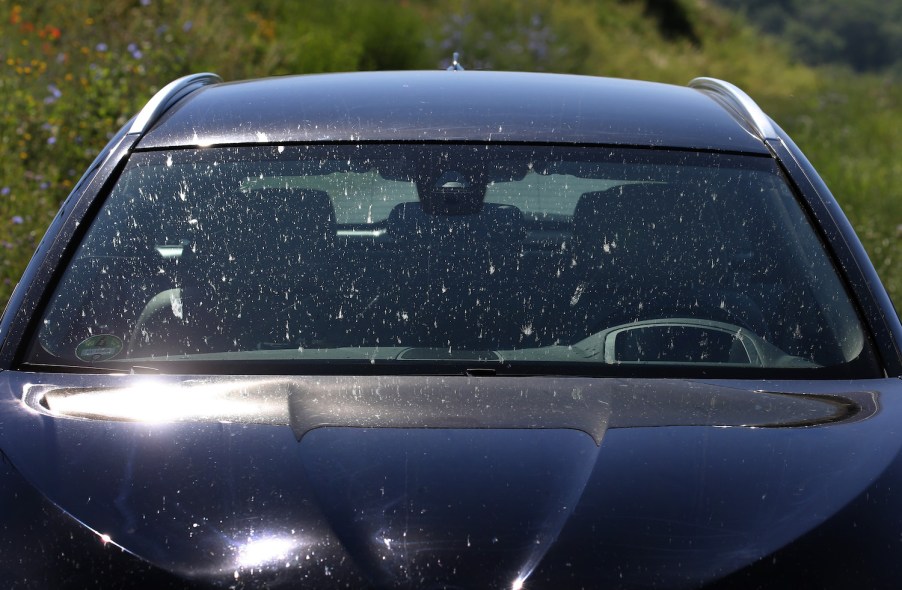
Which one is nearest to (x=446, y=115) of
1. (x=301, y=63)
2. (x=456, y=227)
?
(x=456, y=227)

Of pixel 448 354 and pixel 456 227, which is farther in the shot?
pixel 456 227

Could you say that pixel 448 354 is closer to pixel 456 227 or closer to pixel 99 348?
pixel 456 227

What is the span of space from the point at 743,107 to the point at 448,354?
3.69 ft

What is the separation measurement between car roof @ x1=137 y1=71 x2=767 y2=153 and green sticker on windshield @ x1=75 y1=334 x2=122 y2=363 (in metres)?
0.49

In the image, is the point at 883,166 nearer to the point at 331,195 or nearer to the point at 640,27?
the point at 331,195

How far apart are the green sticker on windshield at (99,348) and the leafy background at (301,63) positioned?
4.02 m

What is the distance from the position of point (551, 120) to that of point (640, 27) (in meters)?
28.4

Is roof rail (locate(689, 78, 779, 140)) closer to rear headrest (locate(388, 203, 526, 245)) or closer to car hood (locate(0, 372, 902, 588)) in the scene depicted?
rear headrest (locate(388, 203, 526, 245))

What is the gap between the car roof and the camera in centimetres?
308

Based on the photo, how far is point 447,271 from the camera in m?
2.90

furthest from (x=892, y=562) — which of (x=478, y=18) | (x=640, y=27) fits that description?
(x=640, y=27)

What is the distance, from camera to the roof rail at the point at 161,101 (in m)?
3.21

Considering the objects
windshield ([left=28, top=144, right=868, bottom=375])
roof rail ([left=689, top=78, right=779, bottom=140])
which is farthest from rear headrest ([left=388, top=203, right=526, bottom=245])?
roof rail ([left=689, top=78, right=779, bottom=140])

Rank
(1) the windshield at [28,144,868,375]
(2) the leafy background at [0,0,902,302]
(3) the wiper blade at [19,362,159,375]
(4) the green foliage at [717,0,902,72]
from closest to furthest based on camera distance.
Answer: (3) the wiper blade at [19,362,159,375], (1) the windshield at [28,144,868,375], (2) the leafy background at [0,0,902,302], (4) the green foliage at [717,0,902,72]
